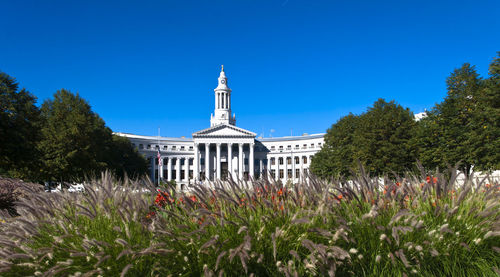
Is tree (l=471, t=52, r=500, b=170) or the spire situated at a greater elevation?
the spire

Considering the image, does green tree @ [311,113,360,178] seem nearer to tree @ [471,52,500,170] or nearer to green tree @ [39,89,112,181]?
tree @ [471,52,500,170]

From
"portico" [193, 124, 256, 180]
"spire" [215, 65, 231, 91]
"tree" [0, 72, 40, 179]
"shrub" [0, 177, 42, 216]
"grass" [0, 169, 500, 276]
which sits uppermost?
"spire" [215, 65, 231, 91]

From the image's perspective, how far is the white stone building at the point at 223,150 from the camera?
12475 cm

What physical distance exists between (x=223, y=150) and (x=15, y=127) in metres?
106

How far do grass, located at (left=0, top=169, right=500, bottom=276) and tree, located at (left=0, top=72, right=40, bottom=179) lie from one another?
84.0ft

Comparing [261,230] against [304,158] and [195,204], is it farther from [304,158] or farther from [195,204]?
[304,158]

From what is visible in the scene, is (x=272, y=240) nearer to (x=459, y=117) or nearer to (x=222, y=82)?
(x=459, y=117)

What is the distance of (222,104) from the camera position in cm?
14762

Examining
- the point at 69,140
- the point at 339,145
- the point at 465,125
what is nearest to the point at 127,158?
the point at 69,140

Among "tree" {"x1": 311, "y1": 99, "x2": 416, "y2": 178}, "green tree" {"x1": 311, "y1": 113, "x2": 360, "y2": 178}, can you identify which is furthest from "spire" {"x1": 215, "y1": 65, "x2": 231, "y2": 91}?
"tree" {"x1": 311, "y1": 99, "x2": 416, "y2": 178}

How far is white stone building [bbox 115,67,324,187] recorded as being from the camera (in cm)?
12475

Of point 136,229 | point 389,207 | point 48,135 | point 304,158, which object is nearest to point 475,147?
point 389,207

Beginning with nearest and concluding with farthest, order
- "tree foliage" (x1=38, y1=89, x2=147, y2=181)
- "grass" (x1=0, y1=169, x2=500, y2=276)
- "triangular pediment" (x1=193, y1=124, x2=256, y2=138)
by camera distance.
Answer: "grass" (x1=0, y1=169, x2=500, y2=276) → "tree foliage" (x1=38, y1=89, x2=147, y2=181) → "triangular pediment" (x1=193, y1=124, x2=256, y2=138)

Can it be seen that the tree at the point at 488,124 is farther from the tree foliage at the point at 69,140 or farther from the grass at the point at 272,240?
the tree foliage at the point at 69,140
